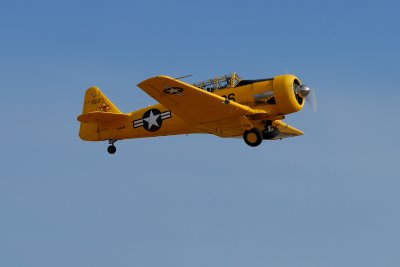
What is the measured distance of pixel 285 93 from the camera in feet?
64.6

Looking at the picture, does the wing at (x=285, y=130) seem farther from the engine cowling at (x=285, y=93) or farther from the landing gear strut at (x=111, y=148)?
the landing gear strut at (x=111, y=148)

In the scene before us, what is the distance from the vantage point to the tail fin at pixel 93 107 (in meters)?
23.6

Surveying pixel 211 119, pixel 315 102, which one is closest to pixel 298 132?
pixel 315 102

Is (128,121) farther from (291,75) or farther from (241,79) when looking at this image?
(291,75)

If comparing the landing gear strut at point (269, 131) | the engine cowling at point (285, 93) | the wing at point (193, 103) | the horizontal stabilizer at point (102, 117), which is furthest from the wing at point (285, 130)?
the horizontal stabilizer at point (102, 117)

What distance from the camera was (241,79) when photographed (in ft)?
67.8

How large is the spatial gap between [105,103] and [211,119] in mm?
5651

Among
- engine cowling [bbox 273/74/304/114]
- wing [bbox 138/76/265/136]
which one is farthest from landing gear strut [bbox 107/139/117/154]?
engine cowling [bbox 273/74/304/114]

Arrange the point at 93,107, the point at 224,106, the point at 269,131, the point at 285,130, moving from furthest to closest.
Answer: the point at 93,107
the point at 285,130
the point at 269,131
the point at 224,106

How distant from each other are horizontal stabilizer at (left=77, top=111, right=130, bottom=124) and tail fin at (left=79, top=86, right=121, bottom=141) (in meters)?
0.38

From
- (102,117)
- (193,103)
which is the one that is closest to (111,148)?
(102,117)

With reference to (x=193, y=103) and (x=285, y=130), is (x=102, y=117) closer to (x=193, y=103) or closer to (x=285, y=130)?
(x=193, y=103)

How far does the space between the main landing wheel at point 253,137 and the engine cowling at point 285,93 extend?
2.91 feet

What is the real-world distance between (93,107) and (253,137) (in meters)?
7.26
